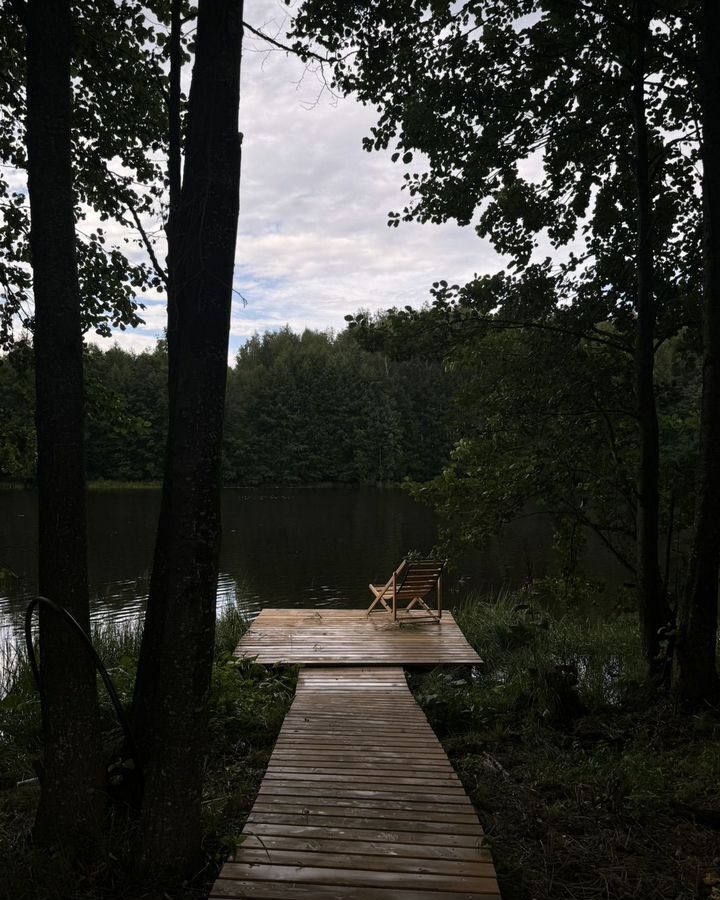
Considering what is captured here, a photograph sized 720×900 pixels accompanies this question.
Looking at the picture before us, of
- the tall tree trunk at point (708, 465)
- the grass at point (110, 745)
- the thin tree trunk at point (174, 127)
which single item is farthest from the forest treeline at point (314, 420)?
the thin tree trunk at point (174, 127)

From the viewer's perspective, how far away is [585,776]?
3.44 metres

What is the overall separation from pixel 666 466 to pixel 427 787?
3720mm

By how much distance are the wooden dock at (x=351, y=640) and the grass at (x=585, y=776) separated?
0.49 m

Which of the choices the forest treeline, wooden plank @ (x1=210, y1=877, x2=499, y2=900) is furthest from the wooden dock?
the forest treeline

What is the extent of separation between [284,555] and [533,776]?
45.8ft

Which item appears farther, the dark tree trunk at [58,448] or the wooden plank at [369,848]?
the dark tree trunk at [58,448]

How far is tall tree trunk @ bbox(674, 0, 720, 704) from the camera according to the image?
4152 mm

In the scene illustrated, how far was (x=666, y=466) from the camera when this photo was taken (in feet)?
18.2

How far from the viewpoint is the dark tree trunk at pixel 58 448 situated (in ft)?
8.55

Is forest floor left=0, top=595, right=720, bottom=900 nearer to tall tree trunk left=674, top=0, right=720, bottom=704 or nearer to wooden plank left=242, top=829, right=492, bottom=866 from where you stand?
wooden plank left=242, top=829, right=492, bottom=866

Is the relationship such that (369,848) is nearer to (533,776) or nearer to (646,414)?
(533,776)

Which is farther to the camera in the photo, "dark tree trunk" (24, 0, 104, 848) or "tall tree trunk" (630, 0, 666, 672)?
"tall tree trunk" (630, 0, 666, 672)

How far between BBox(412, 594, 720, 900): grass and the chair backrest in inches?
71.9

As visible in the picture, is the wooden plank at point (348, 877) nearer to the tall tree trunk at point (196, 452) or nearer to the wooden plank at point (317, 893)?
the wooden plank at point (317, 893)
